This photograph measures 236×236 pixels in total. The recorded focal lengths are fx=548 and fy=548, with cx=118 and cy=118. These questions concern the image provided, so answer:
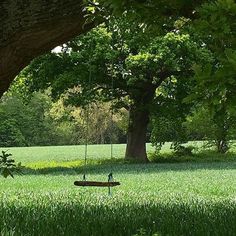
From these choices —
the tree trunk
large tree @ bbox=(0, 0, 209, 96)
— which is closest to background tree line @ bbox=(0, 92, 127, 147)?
the tree trunk

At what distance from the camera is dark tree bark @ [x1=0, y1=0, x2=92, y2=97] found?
238 inches

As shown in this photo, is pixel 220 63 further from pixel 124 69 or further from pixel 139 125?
pixel 139 125

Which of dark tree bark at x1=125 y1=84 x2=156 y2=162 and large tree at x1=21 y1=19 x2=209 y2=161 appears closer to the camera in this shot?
large tree at x1=21 y1=19 x2=209 y2=161

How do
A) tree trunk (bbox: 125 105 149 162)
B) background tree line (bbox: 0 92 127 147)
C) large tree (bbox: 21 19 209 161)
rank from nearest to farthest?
large tree (bbox: 21 19 209 161) → tree trunk (bbox: 125 105 149 162) → background tree line (bbox: 0 92 127 147)

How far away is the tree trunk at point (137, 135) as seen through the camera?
110 feet

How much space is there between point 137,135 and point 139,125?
624 millimetres

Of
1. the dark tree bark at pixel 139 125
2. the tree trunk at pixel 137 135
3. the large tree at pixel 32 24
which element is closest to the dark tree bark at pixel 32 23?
the large tree at pixel 32 24

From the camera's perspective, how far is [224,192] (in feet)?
42.3

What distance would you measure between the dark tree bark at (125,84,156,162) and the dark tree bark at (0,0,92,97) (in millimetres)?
26212

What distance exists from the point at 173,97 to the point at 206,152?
1075cm

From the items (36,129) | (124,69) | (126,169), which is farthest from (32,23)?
(36,129)

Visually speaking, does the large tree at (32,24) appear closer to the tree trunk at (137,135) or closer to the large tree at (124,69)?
the large tree at (124,69)

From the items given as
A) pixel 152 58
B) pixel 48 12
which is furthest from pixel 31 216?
pixel 152 58

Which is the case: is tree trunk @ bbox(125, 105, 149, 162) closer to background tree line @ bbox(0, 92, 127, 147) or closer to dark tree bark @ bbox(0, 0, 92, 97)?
dark tree bark @ bbox(0, 0, 92, 97)
